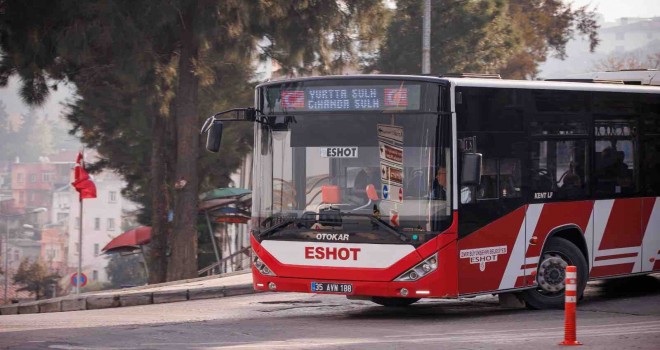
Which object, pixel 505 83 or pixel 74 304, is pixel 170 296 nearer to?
pixel 74 304

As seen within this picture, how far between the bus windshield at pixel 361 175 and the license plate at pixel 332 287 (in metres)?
0.57

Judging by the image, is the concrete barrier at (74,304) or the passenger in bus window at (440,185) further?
the concrete barrier at (74,304)

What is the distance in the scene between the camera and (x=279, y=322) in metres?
13.7

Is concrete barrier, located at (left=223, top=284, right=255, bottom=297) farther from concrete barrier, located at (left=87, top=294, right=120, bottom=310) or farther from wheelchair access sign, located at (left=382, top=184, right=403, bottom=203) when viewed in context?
wheelchair access sign, located at (left=382, top=184, right=403, bottom=203)

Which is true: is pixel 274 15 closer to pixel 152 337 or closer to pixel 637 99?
pixel 637 99

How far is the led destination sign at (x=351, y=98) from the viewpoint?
13.3 metres

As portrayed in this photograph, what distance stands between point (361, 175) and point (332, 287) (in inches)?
51.5

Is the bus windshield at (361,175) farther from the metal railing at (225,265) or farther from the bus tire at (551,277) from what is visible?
the metal railing at (225,265)

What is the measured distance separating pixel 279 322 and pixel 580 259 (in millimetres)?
3927

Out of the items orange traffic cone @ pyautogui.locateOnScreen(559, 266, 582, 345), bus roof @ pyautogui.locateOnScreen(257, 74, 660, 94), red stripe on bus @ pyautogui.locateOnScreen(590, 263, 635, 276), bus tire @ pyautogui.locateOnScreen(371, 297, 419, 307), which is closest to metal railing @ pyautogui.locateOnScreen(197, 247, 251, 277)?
bus tire @ pyautogui.locateOnScreen(371, 297, 419, 307)

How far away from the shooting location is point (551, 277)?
1467 cm

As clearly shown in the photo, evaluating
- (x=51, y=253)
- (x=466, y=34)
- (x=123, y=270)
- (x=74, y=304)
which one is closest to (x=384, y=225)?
(x=74, y=304)

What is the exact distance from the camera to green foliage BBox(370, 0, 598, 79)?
39438 millimetres

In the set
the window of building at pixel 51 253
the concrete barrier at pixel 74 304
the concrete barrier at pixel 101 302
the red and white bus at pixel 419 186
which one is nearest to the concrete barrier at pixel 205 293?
the concrete barrier at pixel 101 302
